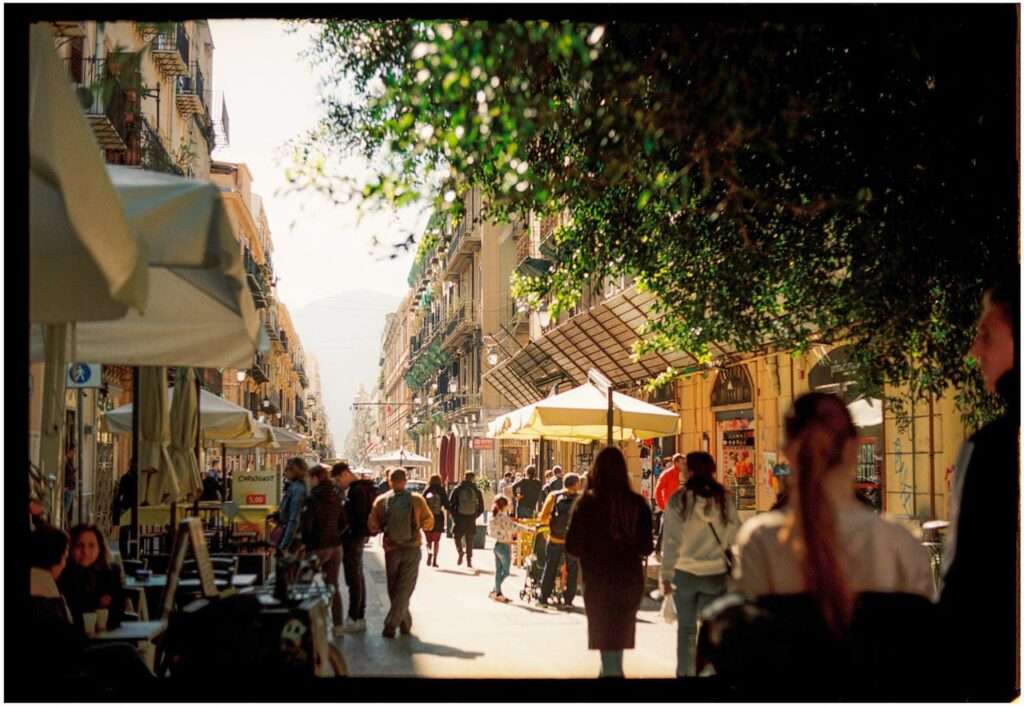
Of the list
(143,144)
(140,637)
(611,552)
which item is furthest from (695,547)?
(143,144)

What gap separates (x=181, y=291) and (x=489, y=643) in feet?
18.8

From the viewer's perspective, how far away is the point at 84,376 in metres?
12.1

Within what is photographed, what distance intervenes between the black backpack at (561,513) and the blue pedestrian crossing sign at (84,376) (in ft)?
17.5

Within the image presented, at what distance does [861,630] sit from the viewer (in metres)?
4.27

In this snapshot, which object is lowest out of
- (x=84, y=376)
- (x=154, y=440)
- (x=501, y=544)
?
(x=501, y=544)

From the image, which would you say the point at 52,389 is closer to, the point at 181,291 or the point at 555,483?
the point at 181,291

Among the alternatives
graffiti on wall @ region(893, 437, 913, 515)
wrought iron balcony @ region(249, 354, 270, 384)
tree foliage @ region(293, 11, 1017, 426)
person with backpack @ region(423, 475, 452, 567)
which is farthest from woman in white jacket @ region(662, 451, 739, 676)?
wrought iron balcony @ region(249, 354, 270, 384)

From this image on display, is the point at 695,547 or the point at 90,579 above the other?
the point at 695,547

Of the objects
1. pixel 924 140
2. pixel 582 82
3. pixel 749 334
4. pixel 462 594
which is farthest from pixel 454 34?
pixel 462 594

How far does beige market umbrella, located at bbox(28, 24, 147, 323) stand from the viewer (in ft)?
14.2

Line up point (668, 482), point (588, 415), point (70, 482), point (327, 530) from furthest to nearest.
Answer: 1. point (70, 482)
2. point (668, 482)
3. point (588, 415)
4. point (327, 530)

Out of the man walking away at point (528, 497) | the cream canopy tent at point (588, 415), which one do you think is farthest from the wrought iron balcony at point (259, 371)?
the cream canopy tent at point (588, 415)

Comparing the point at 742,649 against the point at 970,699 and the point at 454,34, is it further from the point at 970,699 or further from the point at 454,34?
the point at 454,34

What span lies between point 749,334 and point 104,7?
20.2ft
